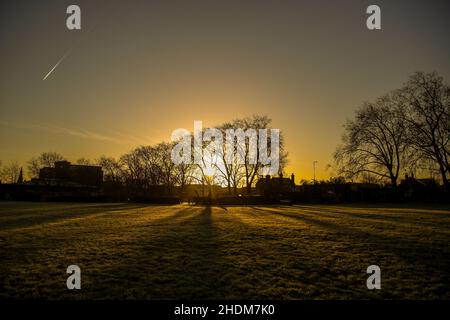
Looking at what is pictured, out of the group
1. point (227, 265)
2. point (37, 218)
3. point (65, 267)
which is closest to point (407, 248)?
point (227, 265)

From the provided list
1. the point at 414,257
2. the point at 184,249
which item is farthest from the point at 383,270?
the point at 184,249

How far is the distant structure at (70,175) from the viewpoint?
310ft

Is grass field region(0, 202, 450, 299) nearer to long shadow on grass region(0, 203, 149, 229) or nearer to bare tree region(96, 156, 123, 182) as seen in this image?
long shadow on grass region(0, 203, 149, 229)

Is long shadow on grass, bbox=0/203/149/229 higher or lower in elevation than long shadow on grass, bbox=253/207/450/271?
lower

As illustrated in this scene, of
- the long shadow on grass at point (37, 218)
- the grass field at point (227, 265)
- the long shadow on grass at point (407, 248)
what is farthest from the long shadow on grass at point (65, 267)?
the long shadow on grass at point (407, 248)

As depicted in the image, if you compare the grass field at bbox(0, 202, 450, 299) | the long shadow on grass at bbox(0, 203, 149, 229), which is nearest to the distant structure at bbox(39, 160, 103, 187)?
the long shadow on grass at bbox(0, 203, 149, 229)

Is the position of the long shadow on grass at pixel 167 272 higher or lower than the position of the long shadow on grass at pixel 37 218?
higher

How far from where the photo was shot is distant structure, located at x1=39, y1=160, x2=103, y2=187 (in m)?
94.6

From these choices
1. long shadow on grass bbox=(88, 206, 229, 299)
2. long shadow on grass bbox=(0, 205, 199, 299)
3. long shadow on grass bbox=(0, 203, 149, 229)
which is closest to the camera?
long shadow on grass bbox=(88, 206, 229, 299)

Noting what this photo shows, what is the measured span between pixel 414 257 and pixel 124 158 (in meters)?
95.6

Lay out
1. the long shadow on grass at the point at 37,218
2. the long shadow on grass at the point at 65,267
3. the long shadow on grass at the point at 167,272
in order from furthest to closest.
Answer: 1. the long shadow on grass at the point at 37,218
2. the long shadow on grass at the point at 65,267
3. the long shadow on grass at the point at 167,272

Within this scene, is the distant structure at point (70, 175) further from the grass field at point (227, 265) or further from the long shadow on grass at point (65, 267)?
the grass field at point (227, 265)

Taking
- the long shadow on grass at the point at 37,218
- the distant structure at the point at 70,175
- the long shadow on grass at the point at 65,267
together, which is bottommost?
the long shadow on grass at the point at 37,218

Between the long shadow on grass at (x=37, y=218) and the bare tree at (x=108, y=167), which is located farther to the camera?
the bare tree at (x=108, y=167)
